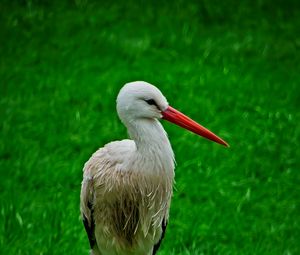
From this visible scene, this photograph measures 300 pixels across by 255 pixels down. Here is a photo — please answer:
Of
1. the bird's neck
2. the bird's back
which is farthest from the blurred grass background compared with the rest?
the bird's neck

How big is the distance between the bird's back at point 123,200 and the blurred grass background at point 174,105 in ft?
2.43

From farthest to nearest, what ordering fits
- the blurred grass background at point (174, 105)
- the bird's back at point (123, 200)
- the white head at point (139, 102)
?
the blurred grass background at point (174, 105) < the bird's back at point (123, 200) < the white head at point (139, 102)

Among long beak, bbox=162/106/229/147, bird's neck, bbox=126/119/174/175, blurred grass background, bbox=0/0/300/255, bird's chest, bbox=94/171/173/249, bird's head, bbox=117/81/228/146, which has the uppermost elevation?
bird's head, bbox=117/81/228/146

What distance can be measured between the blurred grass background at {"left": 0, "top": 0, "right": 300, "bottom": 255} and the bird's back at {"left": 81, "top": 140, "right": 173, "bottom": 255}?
0.74m

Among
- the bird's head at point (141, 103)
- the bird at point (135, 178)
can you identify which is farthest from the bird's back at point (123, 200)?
the bird's head at point (141, 103)

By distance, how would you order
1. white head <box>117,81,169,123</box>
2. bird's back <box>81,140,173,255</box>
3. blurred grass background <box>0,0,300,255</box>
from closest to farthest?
white head <box>117,81,169,123</box> → bird's back <box>81,140,173,255</box> → blurred grass background <box>0,0,300,255</box>

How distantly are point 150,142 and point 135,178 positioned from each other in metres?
0.19

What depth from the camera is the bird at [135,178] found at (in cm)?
324

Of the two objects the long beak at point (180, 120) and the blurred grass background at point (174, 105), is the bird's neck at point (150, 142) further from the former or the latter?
the blurred grass background at point (174, 105)

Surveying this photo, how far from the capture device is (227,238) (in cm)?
459

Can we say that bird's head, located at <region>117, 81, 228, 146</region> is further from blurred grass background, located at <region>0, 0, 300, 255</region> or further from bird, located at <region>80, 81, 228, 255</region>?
blurred grass background, located at <region>0, 0, 300, 255</region>

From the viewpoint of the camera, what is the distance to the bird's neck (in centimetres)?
327

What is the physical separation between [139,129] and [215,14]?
449 cm

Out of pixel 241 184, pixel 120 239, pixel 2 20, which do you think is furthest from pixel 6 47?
pixel 120 239
